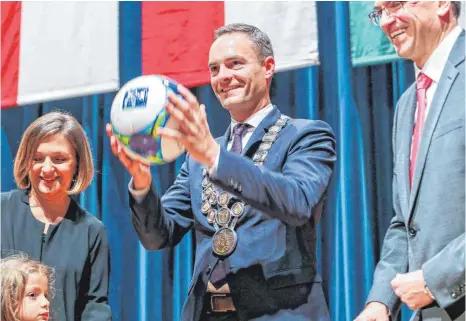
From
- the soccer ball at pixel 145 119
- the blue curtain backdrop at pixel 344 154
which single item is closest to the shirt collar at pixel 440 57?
the soccer ball at pixel 145 119

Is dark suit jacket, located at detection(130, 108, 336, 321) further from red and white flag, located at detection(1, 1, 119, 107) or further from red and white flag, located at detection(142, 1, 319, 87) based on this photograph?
red and white flag, located at detection(1, 1, 119, 107)

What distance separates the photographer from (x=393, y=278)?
163cm

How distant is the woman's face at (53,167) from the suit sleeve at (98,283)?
217 mm

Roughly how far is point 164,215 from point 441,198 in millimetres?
785

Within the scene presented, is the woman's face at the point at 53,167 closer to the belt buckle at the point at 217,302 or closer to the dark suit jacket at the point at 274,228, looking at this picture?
the dark suit jacket at the point at 274,228

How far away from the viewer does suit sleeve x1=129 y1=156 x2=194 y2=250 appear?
1829mm

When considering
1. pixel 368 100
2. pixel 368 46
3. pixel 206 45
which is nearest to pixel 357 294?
pixel 368 100

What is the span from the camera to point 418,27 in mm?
1622

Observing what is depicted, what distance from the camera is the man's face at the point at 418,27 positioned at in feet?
5.32

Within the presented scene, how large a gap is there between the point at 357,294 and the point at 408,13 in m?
1.82

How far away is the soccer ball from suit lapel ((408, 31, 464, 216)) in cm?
57

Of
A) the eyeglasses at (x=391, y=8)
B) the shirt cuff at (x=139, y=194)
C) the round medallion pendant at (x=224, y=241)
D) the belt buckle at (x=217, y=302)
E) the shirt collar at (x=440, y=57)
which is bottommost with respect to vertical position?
the belt buckle at (x=217, y=302)

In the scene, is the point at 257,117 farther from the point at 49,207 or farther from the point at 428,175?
the point at 49,207

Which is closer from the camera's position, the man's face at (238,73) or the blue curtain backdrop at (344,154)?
the man's face at (238,73)
